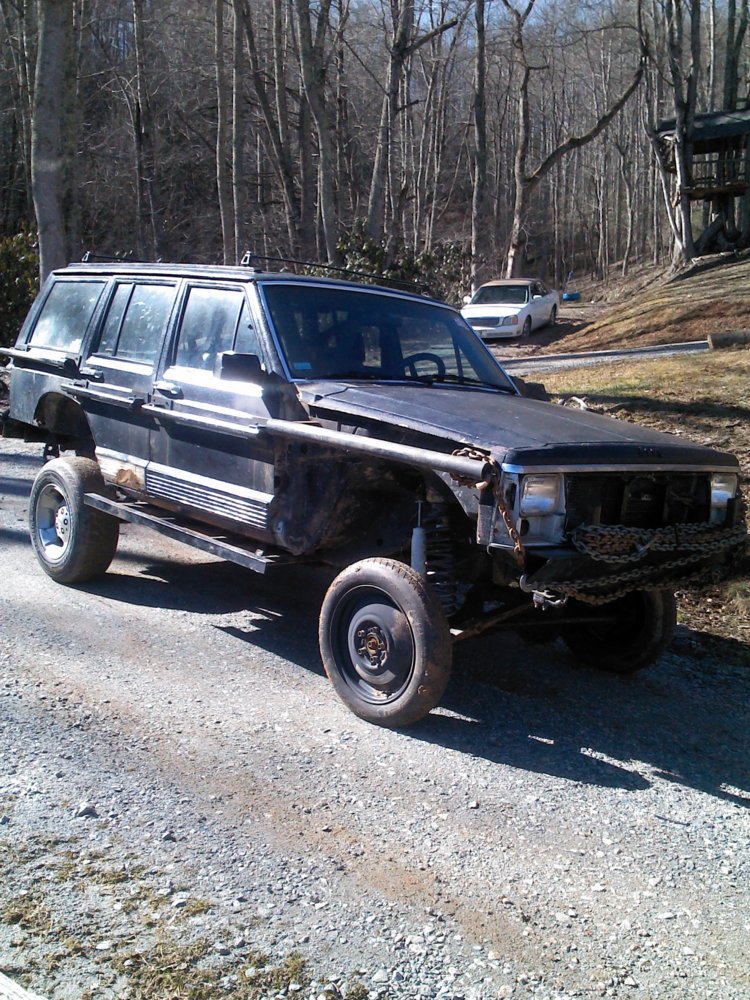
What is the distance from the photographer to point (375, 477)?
4.99m

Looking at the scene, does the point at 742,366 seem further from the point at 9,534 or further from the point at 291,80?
the point at 291,80

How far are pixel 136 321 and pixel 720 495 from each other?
3.85 meters

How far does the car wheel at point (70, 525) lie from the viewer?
645 centimetres

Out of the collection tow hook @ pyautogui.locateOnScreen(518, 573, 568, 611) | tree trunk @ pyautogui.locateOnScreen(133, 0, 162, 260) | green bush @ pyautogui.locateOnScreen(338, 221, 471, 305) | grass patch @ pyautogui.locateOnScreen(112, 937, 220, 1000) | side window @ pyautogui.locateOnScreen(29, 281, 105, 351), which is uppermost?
tree trunk @ pyautogui.locateOnScreen(133, 0, 162, 260)

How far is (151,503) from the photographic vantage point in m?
6.20

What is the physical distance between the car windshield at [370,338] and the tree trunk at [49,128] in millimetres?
9735

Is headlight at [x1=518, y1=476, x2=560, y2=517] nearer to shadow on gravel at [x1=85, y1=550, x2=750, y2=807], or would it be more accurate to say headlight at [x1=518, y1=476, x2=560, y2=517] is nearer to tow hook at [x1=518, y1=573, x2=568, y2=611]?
tow hook at [x1=518, y1=573, x2=568, y2=611]

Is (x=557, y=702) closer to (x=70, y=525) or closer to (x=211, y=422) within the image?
(x=211, y=422)

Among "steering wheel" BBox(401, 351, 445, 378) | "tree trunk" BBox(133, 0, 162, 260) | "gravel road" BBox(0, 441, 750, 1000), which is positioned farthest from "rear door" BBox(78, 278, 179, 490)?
"tree trunk" BBox(133, 0, 162, 260)

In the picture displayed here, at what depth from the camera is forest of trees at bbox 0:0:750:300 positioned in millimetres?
20719

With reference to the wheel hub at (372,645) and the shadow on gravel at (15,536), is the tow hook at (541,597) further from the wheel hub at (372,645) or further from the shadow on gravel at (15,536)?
the shadow on gravel at (15,536)

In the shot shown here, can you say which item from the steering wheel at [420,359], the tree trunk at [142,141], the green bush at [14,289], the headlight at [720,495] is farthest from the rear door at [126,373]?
the tree trunk at [142,141]

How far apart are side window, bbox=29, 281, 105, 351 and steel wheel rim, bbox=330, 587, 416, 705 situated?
328 cm

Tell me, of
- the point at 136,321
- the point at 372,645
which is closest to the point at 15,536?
the point at 136,321
